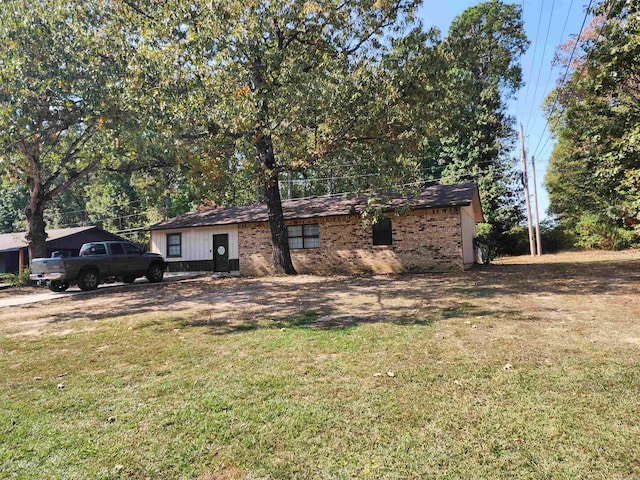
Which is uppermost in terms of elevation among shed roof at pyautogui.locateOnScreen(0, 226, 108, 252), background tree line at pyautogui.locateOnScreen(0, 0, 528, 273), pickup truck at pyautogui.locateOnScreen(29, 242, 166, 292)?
background tree line at pyautogui.locateOnScreen(0, 0, 528, 273)

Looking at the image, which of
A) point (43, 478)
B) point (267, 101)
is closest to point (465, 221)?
point (267, 101)

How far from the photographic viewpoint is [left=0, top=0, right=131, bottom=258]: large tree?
1052 cm

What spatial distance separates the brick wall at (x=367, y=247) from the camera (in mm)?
15406

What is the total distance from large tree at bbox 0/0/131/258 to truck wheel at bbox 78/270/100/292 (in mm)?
4448

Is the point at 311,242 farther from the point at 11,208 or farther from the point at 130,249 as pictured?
the point at 11,208

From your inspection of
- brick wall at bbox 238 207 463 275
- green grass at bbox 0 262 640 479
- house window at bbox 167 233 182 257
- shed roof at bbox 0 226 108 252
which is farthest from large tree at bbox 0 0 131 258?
shed roof at bbox 0 226 108 252

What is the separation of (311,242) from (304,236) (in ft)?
1.53

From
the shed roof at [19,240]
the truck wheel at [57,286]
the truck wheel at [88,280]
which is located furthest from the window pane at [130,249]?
the shed roof at [19,240]

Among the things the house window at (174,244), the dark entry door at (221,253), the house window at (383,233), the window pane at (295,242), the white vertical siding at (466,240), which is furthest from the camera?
the house window at (174,244)

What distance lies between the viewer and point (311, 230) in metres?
18.0

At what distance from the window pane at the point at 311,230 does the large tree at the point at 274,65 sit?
421 centimetres

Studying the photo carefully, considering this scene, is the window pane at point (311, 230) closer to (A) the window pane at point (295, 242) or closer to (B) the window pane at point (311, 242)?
(B) the window pane at point (311, 242)

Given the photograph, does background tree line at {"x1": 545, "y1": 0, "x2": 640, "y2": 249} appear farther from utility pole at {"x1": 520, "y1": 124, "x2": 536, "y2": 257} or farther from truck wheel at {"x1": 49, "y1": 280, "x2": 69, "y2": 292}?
truck wheel at {"x1": 49, "y1": 280, "x2": 69, "y2": 292}

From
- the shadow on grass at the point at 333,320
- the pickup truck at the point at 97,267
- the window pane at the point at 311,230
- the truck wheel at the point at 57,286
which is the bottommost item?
the shadow on grass at the point at 333,320
